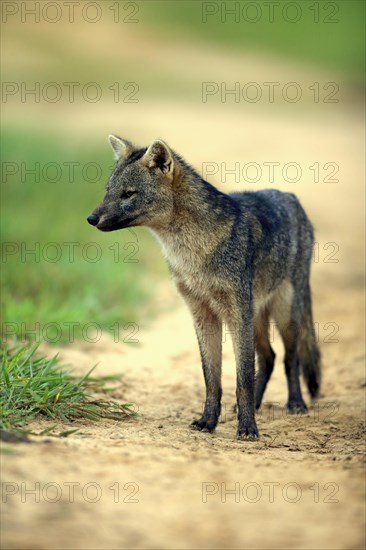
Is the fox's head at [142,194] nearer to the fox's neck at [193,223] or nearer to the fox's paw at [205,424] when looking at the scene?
the fox's neck at [193,223]

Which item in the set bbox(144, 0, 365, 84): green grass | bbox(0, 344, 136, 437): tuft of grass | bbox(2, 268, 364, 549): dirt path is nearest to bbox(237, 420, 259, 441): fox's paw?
bbox(2, 268, 364, 549): dirt path

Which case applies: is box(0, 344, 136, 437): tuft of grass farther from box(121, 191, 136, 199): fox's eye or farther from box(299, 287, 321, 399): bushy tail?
box(299, 287, 321, 399): bushy tail

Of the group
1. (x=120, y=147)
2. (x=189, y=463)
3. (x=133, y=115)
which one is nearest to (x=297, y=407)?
(x=120, y=147)

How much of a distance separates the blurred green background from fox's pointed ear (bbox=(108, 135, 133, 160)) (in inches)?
88.5

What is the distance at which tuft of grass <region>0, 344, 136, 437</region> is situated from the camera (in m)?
5.95

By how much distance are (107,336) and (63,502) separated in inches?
203

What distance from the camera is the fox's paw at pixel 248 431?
256 inches

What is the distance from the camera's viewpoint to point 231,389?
8.37 metres

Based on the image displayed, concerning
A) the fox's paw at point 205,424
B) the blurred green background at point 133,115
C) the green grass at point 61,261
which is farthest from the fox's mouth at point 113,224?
the blurred green background at point 133,115

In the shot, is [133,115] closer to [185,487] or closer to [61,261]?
[61,261]

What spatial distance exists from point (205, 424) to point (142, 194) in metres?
1.65

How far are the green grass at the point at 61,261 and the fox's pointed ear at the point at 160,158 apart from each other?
3.68 ft

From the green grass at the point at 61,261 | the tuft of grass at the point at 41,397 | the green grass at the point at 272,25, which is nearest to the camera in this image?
the tuft of grass at the point at 41,397

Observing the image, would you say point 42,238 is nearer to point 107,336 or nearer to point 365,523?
point 107,336
